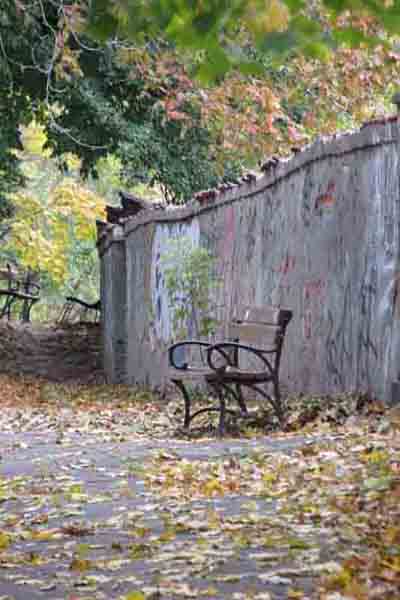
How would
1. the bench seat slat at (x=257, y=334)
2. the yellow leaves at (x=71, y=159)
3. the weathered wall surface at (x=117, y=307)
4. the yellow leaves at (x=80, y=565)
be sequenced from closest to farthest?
1. the yellow leaves at (x=80, y=565)
2. the bench seat slat at (x=257, y=334)
3. the weathered wall surface at (x=117, y=307)
4. the yellow leaves at (x=71, y=159)

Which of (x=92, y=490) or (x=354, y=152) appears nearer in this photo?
(x=92, y=490)

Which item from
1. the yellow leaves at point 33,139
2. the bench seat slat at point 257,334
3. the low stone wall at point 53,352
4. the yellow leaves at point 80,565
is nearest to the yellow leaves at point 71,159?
the yellow leaves at point 33,139

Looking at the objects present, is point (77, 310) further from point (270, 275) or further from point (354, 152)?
point (354, 152)

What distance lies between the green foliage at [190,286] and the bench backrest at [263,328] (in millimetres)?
2113

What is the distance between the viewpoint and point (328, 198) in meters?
8.77

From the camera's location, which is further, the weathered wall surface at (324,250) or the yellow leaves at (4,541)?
the weathered wall surface at (324,250)

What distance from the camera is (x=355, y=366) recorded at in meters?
8.10

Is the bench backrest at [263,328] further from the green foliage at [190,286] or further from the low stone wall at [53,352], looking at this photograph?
the low stone wall at [53,352]

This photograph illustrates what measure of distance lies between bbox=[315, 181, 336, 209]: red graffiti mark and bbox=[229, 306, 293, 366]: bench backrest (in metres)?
0.85

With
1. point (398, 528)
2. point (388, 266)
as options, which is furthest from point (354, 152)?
point (398, 528)

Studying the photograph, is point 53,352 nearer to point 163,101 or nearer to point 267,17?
point 163,101

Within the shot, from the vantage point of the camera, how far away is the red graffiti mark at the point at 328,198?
8.70 meters

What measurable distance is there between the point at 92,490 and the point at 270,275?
13.9ft

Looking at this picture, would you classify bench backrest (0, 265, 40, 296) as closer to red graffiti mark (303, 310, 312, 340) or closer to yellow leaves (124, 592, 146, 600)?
red graffiti mark (303, 310, 312, 340)
